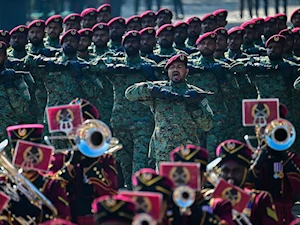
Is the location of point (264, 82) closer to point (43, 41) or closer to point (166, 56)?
point (166, 56)

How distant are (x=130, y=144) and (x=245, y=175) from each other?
580 cm

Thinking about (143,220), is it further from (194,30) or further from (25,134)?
(194,30)

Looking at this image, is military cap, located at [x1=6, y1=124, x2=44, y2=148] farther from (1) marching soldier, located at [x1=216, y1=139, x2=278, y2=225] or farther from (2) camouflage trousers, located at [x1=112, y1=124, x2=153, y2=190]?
(2) camouflage trousers, located at [x1=112, y1=124, x2=153, y2=190]

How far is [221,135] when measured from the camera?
1891 centimetres

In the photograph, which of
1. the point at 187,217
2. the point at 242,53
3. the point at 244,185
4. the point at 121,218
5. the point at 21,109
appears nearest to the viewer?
the point at 121,218

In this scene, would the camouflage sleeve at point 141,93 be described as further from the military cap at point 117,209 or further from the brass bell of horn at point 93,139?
the military cap at point 117,209

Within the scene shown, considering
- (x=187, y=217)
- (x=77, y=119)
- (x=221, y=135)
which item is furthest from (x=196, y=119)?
(x=187, y=217)

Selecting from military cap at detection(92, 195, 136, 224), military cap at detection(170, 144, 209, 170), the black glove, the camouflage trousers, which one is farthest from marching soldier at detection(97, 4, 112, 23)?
military cap at detection(92, 195, 136, 224)

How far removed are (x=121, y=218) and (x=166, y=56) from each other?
860cm

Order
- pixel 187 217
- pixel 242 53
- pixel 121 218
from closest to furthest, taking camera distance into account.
A: 1. pixel 121 218
2. pixel 187 217
3. pixel 242 53

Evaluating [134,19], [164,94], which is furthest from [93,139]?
[134,19]

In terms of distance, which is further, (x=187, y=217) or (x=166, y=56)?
(x=166, y=56)

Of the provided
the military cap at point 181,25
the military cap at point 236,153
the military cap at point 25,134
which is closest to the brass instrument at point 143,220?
the military cap at point 236,153

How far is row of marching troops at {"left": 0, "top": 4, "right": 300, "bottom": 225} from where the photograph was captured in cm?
1341
